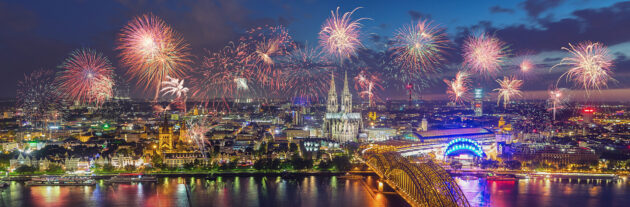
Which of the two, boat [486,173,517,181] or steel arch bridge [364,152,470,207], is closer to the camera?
steel arch bridge [364,152,470,207]

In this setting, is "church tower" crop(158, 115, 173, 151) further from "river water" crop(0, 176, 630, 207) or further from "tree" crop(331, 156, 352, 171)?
"tree" crop(331, 156, 352, 171)

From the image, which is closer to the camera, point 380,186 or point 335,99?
point 380,186

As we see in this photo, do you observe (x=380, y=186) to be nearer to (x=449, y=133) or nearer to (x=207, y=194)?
(x=207, y=194)

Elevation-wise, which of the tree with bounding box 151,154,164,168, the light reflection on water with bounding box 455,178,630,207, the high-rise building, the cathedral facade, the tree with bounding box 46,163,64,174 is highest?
the high-rise building

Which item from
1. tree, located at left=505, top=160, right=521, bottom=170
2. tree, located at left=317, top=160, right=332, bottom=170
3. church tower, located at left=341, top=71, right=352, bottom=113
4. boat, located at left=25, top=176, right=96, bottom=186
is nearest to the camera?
boat, located at left=25, top=176, right=96, bottom=186

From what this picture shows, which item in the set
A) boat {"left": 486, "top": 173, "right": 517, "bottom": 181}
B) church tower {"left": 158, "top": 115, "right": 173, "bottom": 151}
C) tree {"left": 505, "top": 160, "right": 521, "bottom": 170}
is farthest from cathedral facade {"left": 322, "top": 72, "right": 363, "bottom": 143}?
boat {"left": 486, "top": 173, "right": 517, "bottom": 181}

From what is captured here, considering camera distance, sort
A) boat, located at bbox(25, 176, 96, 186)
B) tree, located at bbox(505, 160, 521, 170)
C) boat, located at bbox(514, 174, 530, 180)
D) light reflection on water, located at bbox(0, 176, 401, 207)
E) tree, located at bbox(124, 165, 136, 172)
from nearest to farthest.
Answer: light reflection on water, located at bbox(0, 176, 401, 207), boat, located at bbox(25, 176, 96, 186), boat, located at bbox(514, 174, 530, 180), tree, located at bbox(124, 165, 136, 172), tree, located at bbox(505, 160, 521, 170)

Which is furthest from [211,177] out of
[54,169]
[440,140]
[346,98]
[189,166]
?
[440,140]

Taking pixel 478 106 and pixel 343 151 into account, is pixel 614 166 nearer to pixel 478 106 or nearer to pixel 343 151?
pixel 343 151
